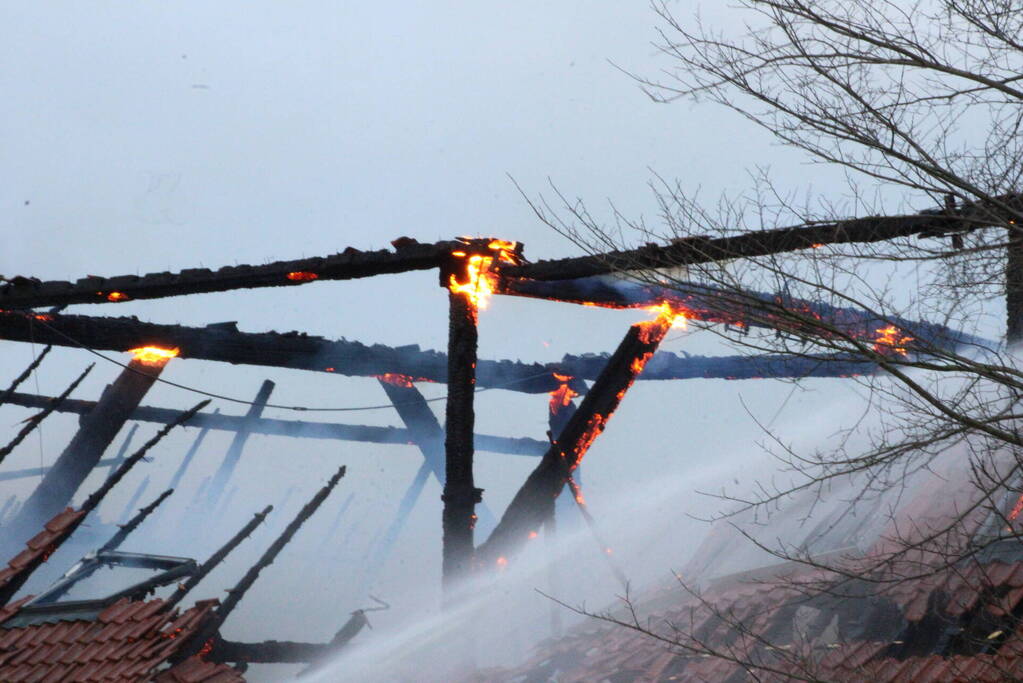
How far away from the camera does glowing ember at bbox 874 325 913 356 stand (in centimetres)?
538

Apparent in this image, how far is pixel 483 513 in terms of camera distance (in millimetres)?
16297

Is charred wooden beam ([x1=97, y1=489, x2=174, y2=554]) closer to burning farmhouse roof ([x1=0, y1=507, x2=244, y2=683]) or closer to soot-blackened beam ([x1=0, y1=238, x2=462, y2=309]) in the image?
burning farmhouse roof ([x1=0, y1=507, x2=244, y2=683])

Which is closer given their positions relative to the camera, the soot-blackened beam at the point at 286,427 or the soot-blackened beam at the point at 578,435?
the soot-blackened beam at the point at 578,435

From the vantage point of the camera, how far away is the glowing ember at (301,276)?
30.0 ft

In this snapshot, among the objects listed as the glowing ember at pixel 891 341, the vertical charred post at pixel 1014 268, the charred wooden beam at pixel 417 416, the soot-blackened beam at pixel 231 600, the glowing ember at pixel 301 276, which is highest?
the glowing ember at pixel 301 276

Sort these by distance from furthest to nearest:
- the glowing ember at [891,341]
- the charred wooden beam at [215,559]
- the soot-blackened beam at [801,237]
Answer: the charred wooden beam at [215,559] < the soot-blackened beam at [801,237] < the glowing ember at [891,341]

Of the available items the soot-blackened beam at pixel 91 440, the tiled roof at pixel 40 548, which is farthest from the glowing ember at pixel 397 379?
the tiled roof at pixel 40 548

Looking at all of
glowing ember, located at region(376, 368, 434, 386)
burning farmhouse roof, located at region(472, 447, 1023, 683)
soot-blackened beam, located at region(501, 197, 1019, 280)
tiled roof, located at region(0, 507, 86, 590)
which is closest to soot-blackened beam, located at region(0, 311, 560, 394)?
glowing ember, located at region(376, 368, 434, 386)

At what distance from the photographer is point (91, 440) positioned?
955 cm

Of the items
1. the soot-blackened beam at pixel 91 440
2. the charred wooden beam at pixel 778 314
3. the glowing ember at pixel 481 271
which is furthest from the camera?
the soot-blackened beam at pixel 91 440

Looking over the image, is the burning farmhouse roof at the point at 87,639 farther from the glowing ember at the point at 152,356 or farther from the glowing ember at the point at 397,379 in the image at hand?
the glowing ember at the point at 397,379

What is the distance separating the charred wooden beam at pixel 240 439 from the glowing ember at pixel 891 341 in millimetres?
9169

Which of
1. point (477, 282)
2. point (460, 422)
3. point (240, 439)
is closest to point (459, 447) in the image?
point (460, 422)

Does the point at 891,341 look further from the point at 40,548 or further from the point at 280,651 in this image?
the point at 280,651
